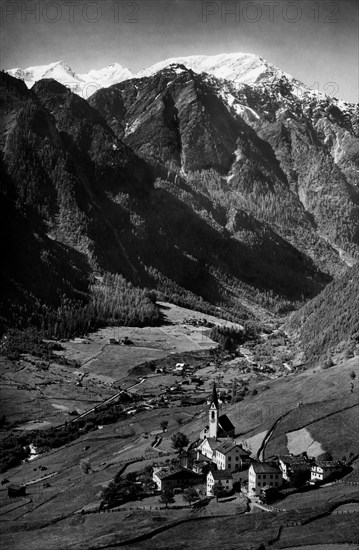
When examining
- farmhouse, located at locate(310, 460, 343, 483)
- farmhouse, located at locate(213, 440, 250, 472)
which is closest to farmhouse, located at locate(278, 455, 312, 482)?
farmhouse, located at locate(310, 460, 343, 483)

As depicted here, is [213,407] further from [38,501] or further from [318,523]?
[318,523]

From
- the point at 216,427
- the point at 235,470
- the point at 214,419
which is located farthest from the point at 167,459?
the point at 235,470

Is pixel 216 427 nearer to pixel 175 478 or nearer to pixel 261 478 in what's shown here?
pixel 175 478

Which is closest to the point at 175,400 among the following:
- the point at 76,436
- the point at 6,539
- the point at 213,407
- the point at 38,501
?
the point at 76,436

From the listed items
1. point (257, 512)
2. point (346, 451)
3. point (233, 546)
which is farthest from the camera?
point (346, 451)

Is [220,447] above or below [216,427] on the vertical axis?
below

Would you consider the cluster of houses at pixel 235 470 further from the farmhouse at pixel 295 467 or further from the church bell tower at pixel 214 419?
the church bell tower at pixel 214 419
